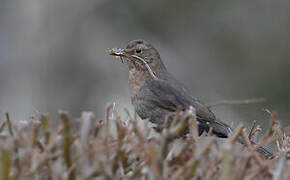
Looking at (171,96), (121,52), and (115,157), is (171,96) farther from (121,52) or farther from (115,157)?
(115,157)

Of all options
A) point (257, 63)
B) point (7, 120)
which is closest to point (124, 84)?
point (257, 63)

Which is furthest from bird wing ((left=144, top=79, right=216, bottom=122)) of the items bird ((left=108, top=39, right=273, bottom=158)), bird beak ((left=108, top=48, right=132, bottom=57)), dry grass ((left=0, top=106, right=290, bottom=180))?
dry grass ((left=0, top=106, right=290, bottom=180))

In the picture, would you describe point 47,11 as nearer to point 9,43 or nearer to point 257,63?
point 9,43

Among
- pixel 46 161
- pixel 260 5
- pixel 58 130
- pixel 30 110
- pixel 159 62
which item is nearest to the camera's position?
pixel 46 161

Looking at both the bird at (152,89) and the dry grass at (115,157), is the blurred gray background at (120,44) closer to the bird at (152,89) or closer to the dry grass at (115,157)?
the bird at (152,89)

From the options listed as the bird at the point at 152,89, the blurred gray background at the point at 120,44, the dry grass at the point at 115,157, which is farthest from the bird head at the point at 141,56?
the blurred gray background at the point at 120,44

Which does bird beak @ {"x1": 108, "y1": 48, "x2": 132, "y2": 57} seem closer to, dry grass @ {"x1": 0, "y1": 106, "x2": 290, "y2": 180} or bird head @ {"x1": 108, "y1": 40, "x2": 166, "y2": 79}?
bird head @ {"x1": 108, "y1": 40, "x2": 166, "y2": 79}
